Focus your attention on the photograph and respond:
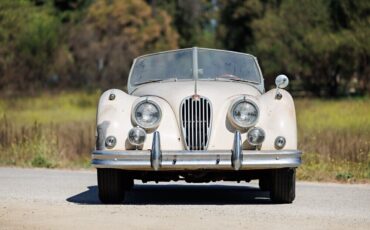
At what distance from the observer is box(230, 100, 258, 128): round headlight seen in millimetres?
10539

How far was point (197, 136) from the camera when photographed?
10.6m

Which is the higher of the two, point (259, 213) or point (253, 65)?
point (253, 65)

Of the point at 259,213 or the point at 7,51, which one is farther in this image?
the point at 7,51

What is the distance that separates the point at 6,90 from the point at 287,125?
3136 cm

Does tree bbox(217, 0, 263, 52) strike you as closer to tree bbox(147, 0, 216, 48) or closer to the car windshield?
tree bbox(147, 0, 216, 48)

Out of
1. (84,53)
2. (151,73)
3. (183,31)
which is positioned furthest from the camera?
(183,31)

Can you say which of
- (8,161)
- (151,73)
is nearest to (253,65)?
(151,73)

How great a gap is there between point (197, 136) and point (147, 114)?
64cm

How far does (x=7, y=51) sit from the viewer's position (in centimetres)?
4041

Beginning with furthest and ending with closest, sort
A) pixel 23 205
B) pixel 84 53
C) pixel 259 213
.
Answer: pixel 84 53 < pixel 23 205 < pixel 259 213

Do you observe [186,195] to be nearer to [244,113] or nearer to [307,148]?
[244,113]

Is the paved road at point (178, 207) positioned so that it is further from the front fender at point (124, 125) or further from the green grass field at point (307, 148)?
the green grass field at point (307, 148)

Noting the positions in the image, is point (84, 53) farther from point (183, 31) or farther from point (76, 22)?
point (183, 31)

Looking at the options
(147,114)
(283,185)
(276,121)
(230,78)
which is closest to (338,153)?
(230,78)
